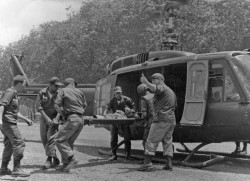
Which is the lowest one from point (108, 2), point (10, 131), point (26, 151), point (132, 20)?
point (26, 151)

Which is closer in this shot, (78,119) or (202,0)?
(78,119)

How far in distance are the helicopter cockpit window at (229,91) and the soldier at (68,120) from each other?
3.17m

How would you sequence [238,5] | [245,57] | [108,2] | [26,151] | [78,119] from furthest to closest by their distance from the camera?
[108,2], [238,5], [26,151], [245,57], [78,119]

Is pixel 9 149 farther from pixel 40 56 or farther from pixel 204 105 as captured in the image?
pixel 40 56

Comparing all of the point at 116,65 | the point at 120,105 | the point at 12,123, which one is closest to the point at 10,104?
the point at 12,123

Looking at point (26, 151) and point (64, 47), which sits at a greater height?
point (64, 47)

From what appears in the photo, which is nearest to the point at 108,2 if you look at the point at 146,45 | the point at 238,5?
the point at 146,45

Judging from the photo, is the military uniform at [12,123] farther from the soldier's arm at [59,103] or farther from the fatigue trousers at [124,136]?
the fatigue trousers at [124,136]

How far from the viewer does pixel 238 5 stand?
97.0 feet

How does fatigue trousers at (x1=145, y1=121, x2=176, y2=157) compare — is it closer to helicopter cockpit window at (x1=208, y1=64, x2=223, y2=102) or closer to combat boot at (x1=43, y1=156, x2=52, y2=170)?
helicopter cockpit window at (x1=208, y1=64, x2=223, y2=102)

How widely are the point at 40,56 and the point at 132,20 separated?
16046 millimetres

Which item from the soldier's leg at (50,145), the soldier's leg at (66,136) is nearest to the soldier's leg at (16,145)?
the soldier's leg at (66,136)

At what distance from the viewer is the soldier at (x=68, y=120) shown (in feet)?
26.4

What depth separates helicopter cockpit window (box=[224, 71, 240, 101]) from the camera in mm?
8821
